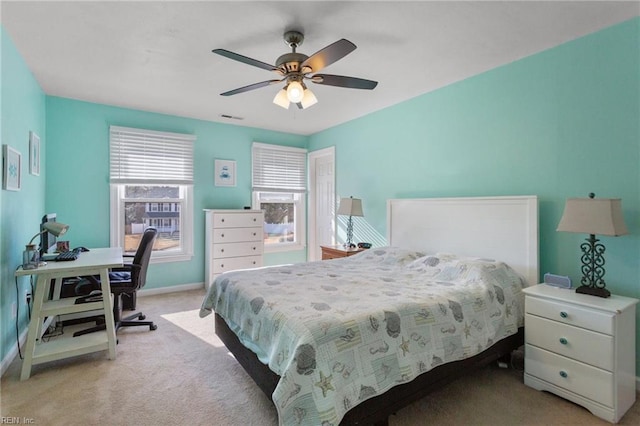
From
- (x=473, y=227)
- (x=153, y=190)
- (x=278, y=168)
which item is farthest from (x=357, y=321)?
Answer: (x=278, y=168)

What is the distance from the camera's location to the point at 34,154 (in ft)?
10.1

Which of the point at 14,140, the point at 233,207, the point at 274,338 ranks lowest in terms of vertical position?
the point at 274,338

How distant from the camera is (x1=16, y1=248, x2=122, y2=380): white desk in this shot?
2262mm

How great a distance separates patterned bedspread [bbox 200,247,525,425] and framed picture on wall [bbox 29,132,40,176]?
7.11ft

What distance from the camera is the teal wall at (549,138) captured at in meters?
2.20

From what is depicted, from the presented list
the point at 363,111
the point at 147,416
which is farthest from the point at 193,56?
the point at 147,416

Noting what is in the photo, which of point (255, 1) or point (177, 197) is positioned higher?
point (255, 1)

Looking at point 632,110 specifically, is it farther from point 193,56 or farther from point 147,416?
point 147,416

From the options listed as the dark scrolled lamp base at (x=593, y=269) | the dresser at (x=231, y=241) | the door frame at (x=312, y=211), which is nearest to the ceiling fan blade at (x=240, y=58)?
the dark scrolled lamp base at (x=593, y=269)

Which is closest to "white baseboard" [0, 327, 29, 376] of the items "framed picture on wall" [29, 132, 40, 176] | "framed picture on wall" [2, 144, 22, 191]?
"framed picture on wall" [2, 144, 22, 191]

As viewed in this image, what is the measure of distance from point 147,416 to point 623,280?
323 cm

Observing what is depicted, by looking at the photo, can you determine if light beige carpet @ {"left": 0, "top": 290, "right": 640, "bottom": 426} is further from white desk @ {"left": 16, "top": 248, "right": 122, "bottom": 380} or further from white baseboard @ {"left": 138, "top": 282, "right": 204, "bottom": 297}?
white baseboard @ {"left": 138, "top": 282, "right": 204, "bottom": 297}

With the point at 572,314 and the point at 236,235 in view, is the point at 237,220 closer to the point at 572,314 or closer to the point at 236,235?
the point at 236,235

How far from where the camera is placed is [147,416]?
1854 millimetres
